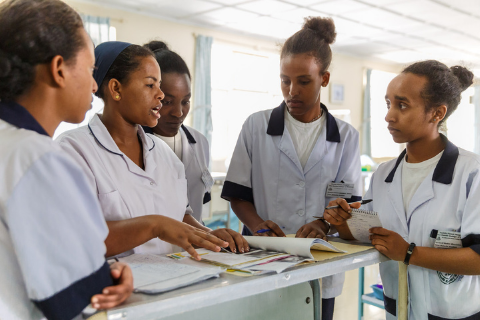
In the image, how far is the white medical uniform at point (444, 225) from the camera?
1.35 metres

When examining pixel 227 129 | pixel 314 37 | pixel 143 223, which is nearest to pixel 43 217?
pixel 143 223

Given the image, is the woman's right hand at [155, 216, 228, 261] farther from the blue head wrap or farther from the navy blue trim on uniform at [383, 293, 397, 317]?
the navy blue trim on uniform at [383, 293, 397, 317]

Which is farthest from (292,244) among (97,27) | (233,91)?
(233,91)

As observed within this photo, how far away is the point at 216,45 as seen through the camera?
6.44 meters

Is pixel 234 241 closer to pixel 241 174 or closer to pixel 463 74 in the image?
pixel 241 174

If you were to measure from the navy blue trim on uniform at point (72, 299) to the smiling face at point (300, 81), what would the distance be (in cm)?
115

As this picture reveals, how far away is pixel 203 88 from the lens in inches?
237

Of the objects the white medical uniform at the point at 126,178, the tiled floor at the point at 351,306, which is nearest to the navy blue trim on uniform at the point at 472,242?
the white medical uniform at the point at 126,178

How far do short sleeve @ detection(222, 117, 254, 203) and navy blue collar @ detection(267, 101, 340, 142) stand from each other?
108 millimetres

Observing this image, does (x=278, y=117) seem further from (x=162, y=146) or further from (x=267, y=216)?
(x=162, y=146)

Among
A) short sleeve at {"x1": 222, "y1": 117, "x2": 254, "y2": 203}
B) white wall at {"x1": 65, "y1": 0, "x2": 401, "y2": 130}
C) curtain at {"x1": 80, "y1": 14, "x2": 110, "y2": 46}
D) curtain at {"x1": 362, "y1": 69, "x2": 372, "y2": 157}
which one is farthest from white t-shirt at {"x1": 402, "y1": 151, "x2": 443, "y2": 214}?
curtain at {"x1": 362, "y1": 69, "x2": 372, "y2": 157}

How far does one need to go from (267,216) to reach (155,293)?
39.1 inches

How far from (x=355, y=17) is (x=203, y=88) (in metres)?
2.25

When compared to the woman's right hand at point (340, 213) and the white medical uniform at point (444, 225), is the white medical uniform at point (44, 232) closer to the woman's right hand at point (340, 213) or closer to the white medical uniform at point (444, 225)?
the woman's right hand at point (340, 213)
